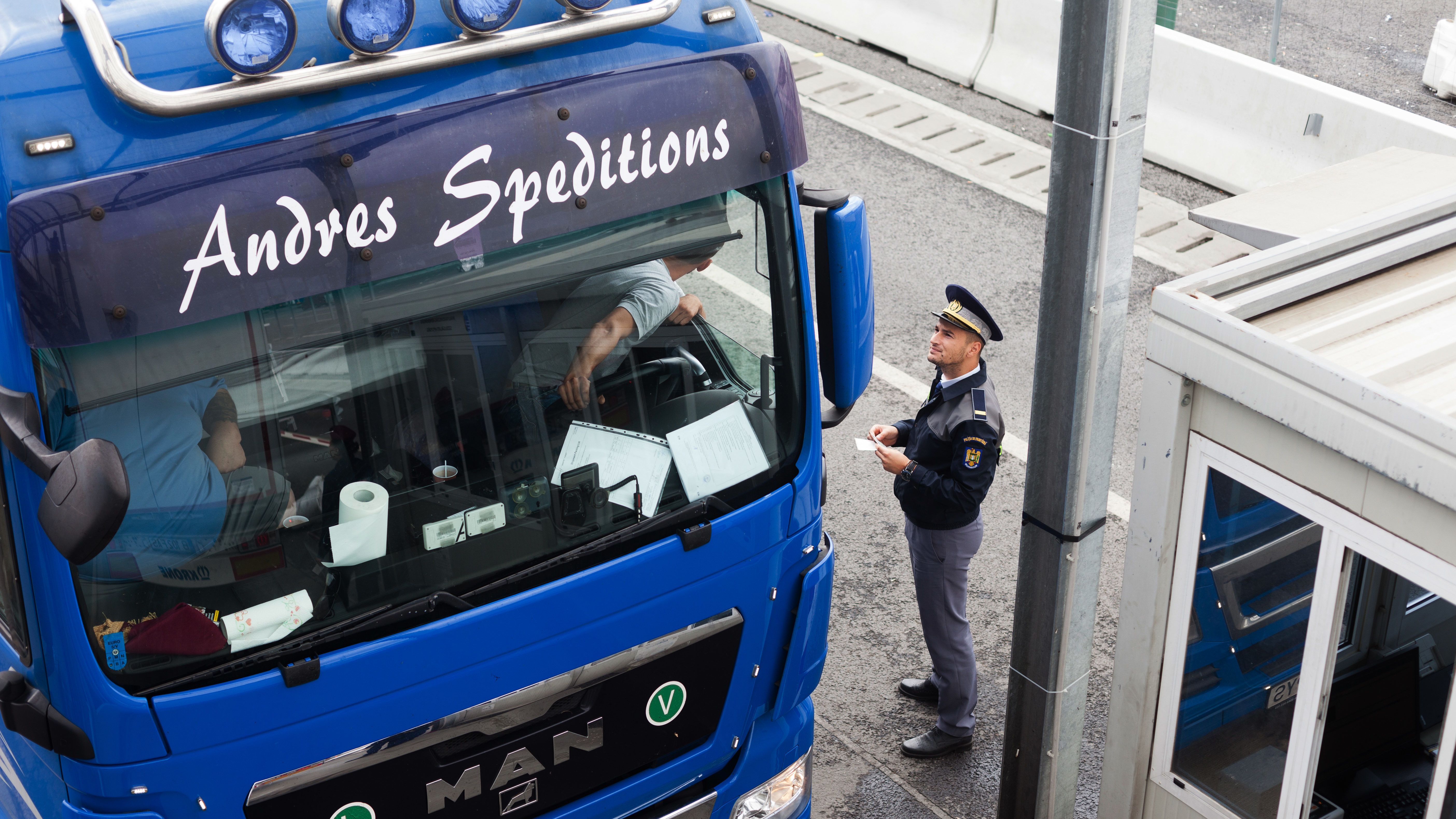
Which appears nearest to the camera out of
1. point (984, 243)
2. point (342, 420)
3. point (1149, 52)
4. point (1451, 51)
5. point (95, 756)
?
point (95, 756)

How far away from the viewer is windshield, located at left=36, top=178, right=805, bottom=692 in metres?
3.13

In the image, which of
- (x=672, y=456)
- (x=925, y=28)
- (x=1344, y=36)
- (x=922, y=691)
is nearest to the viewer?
Result: (x=672, y=456)

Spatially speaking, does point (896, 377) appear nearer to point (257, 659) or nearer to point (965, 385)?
point (965, 385)

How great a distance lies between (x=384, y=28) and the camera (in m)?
3.12

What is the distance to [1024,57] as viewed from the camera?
11.3 meters

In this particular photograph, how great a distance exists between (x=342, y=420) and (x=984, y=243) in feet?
21.9

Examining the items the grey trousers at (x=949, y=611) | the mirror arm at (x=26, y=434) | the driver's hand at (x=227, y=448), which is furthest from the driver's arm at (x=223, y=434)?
the grey trousers at (x=949, y=611)

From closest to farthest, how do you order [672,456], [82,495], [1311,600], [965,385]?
[82,495] → [1311,600] → [672,456] → [965,385]

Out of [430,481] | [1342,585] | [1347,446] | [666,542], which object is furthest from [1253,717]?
[430,481]

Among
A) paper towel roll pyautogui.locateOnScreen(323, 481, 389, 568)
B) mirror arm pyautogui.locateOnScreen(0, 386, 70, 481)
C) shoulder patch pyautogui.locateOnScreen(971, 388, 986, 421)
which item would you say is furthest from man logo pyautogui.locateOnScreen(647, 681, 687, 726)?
mirror arm pyautogui.locateOnScreen(0, 386, 70, 481)

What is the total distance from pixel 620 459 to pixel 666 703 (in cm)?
74

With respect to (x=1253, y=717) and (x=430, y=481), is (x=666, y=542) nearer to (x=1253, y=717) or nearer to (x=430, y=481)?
(x=430, y=481)

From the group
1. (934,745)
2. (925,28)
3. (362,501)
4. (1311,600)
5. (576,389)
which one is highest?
(576,389)

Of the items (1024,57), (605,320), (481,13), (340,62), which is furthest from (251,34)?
(1024,57)
